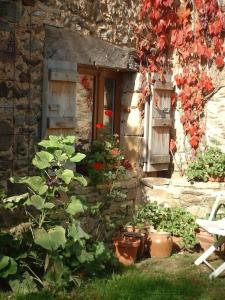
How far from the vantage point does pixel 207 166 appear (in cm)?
666

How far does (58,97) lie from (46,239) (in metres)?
1.79

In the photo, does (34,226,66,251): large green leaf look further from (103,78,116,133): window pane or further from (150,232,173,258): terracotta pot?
(103,78,116,133): window pane

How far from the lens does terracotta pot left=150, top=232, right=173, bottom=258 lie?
18.4ft

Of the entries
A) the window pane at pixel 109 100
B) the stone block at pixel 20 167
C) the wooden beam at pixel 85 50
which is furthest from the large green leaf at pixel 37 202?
the window pane at pixel 109 100

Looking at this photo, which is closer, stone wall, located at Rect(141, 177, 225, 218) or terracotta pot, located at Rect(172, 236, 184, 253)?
terracotta pot, located at Rect(172, 236, 184, 253)

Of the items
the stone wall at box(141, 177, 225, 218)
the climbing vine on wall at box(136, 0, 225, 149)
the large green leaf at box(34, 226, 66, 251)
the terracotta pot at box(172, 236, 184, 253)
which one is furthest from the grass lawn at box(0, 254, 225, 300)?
the climbing vine on wall at box(136, 0, 225, 149)

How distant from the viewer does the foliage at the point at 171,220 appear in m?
5.88

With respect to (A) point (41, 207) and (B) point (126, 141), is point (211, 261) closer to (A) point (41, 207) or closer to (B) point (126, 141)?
(B) point (126, 141)

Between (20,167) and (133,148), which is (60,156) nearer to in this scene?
(20,167)

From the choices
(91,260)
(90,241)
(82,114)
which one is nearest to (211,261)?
(90,241)

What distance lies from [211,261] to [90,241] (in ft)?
4.61

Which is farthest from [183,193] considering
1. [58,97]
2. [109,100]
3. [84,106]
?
[58,97]

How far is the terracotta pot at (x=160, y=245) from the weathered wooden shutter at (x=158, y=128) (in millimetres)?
1221

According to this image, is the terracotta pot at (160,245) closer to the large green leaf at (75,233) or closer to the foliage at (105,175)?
the foliage at (105,175)
